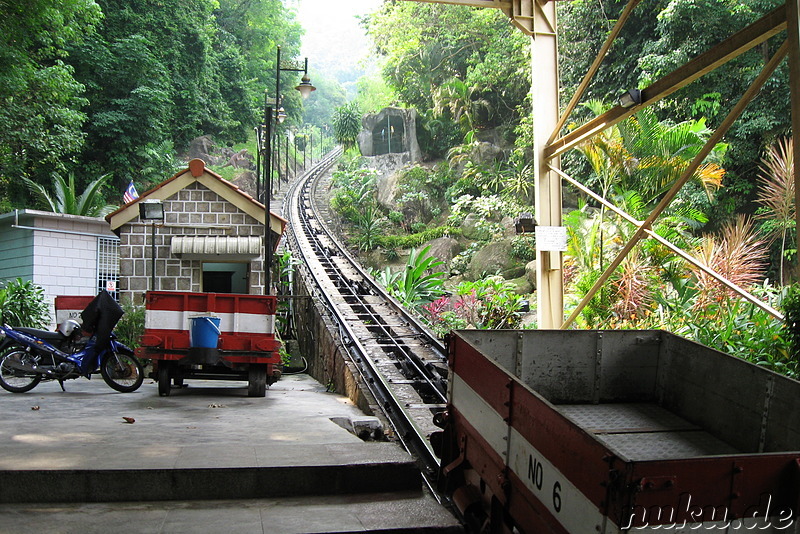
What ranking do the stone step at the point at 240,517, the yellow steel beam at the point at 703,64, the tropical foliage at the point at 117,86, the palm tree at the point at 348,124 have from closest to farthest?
the stone step at the point at 240,517, the yellow steel beam at the point at 703,64, the tropical foliage at the point at 117,86, the palm tree at the point at 348,124

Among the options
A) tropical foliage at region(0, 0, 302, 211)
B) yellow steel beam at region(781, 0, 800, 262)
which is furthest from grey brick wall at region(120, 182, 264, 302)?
yellow steel beam at region(781, 0, 800, 262)

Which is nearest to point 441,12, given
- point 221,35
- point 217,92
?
point 217,92

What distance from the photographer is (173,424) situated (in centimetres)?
614

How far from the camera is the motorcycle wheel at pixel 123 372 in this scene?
8133 millimetres

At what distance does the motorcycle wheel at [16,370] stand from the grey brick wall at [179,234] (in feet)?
13.0

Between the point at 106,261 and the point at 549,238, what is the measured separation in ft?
31.7

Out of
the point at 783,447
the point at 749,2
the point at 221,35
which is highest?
the point at 221,35

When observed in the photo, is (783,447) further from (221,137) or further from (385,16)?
(221,137)

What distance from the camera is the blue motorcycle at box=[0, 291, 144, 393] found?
302 inches

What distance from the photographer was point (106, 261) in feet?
45.6

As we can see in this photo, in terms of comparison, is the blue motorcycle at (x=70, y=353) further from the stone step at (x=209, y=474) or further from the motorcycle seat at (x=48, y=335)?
the stone step at (x=209, y=474)

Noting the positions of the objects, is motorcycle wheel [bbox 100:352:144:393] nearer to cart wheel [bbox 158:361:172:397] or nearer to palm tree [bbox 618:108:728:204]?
cart wheel [bbox 158:361:172:397]

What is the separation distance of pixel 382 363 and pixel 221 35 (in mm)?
34692

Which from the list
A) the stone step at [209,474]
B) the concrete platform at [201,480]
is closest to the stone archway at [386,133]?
the concrete platform at [201,480]
